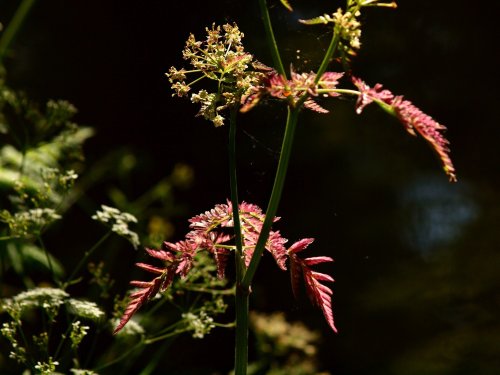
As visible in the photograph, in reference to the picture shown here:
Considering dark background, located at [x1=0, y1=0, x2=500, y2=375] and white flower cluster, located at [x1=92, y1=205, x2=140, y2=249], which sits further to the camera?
dark background, located at [x1=0, y1=0, x2=500, y2=375]

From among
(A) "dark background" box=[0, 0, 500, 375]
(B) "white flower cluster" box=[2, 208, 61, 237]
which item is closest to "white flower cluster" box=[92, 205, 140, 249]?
(B) "white flower cluster" box=[2, 208, 61, 237]

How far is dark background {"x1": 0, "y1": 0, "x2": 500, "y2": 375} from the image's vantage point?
76.7 inches

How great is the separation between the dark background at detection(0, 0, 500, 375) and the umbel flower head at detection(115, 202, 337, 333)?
1.19 m

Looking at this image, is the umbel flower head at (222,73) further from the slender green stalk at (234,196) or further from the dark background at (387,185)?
the dark background at (387,185)

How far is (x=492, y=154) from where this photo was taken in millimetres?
2000

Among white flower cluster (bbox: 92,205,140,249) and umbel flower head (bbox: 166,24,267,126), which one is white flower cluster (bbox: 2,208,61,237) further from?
umbel flower head (bbox: 166,24,267,126)

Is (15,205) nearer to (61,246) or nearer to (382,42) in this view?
(61,246)

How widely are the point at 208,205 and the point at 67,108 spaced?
3.22 feet

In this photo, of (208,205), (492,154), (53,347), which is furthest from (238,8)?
(53,347)

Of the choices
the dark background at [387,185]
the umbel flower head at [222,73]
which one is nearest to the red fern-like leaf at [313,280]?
the umbel flower head at [222,73]

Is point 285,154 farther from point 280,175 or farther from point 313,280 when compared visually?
point 313,280

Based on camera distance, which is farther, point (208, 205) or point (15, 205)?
point (208, 205)

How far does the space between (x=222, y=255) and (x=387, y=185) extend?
1455mm

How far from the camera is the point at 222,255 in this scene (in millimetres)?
690
